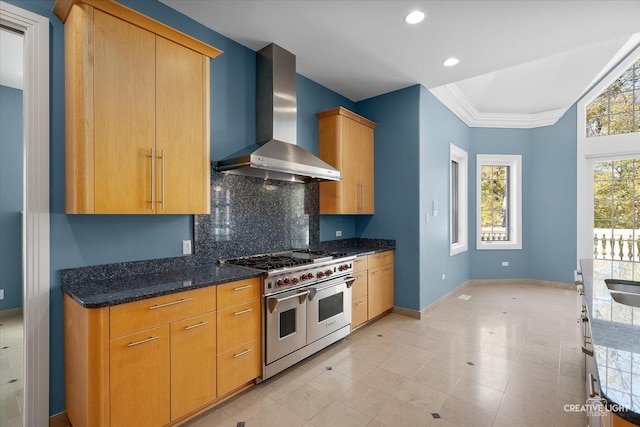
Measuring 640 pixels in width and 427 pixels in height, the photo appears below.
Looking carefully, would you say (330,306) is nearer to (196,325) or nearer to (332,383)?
(332,383)

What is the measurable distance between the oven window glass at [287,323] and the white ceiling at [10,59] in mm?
3207

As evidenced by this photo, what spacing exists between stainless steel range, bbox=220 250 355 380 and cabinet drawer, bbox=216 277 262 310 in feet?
0.29

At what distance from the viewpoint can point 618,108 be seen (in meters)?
5.08

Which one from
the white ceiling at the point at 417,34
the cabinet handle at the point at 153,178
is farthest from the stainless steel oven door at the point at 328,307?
the white ceiling at the point at 417,34

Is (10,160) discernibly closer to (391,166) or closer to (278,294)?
(278,294)

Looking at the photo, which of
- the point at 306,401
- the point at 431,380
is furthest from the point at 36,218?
the point at 431,380

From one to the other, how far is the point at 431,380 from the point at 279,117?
274 centimetres

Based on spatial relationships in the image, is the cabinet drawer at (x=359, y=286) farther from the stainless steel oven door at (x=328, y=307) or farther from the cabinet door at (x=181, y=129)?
the cabinet door at (x=181, y=129)

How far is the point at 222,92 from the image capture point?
2.82 m

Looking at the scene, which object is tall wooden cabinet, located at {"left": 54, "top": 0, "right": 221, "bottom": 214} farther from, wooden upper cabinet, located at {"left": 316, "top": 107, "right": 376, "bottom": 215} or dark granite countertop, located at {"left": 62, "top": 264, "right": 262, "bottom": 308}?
wooden upper cabinet, located at {"left": 316, "top": 107, "right": 376, "bottom": 215}

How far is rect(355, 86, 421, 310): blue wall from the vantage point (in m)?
3.99

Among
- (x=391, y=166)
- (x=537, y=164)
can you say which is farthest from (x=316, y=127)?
(x=537, y=164)

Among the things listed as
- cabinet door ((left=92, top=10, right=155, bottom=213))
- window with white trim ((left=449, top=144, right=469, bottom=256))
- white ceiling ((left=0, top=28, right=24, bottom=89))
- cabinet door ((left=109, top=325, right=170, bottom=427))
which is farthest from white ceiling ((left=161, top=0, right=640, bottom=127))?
cabinet door ((left=109, top=325, right=170, bottom=427))

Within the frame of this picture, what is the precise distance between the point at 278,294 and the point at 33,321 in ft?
5.02
